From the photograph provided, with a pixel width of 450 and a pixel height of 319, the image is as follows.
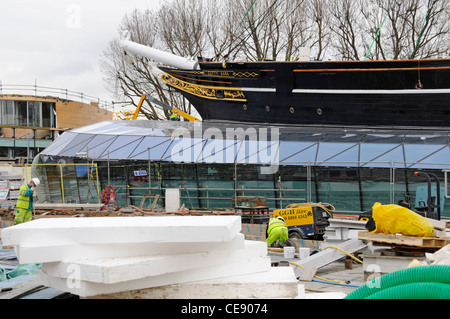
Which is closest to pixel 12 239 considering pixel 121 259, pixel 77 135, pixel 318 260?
pixel 121 259

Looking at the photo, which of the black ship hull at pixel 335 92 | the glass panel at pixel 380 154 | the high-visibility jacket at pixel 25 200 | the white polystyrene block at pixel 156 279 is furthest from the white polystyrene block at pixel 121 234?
the black ship hull at pixel 335 92

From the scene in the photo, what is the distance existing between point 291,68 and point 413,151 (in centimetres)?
676

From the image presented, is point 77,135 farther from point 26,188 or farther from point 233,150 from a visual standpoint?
point 26,188

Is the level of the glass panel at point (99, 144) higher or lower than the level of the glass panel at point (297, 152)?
higher

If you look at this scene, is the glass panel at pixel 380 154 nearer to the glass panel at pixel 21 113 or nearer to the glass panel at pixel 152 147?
the glass panel at pixel 152 147

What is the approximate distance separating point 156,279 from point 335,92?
19.5 metres

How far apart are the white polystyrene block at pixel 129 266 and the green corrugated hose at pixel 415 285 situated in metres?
1.27

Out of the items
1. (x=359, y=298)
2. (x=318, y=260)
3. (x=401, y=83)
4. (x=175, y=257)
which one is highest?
(x=401, y=83)

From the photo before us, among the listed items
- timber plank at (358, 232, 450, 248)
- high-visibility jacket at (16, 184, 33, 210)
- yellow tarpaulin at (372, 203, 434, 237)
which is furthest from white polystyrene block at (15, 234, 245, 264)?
high-visibility jacket at (16, 184, 33, 210)

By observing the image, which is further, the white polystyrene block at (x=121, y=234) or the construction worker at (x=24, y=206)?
the construction worker at (x=24, y=206)

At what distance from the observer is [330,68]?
2188 centimetres

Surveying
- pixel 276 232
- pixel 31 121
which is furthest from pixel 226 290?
pixel 31 121

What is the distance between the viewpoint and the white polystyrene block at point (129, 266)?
3.63 metres
